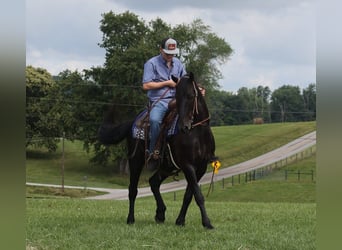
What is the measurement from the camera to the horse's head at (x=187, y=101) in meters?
7.05

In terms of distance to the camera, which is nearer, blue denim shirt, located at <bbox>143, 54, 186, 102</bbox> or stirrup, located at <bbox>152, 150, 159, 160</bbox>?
stirrup, located at <bbox>152, 150, 159, 160</bbox>

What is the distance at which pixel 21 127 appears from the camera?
175 centimetres

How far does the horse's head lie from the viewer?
7.05 m

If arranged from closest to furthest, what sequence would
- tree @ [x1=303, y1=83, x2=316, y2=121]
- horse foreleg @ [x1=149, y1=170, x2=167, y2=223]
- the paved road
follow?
1. tree @ [x1=303, y1=83, x2=316, y2=121]
2. horse foreleg @ [x1=149, y1=170, x2=167, y2=223]
3. the paved road

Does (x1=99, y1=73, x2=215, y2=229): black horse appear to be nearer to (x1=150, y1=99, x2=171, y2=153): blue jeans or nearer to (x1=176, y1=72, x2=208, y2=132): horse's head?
(x1=176, y1=72, x2=208, y2=132): horse's head

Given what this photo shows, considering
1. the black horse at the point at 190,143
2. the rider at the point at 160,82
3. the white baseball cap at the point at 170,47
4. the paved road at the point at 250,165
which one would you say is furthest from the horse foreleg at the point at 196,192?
the paved road at the point at 250,165

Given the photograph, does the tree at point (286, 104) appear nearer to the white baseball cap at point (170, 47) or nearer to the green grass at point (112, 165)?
the green grass at point (112, 165)

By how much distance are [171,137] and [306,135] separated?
67547mm

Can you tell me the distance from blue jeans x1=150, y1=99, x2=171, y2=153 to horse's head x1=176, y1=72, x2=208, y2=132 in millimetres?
744

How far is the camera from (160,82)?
26.1ft

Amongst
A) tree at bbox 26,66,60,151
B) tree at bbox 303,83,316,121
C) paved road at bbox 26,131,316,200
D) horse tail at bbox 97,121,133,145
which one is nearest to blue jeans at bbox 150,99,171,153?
horse tail at bbox 97,121,133,145

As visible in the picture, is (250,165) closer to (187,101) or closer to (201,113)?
(201,113)


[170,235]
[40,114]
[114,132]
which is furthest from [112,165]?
[170,235]

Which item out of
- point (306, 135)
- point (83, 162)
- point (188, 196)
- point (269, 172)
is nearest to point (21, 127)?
point (188, 196)
